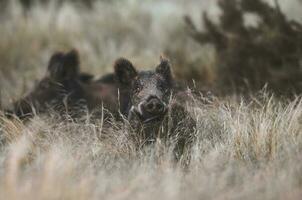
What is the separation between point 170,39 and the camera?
1563 cm

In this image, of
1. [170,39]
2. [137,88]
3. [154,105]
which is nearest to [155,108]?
[154,105]

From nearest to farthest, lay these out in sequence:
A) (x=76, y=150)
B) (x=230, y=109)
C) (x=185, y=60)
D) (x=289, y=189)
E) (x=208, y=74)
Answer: (x=289, y=189) → (x=76, y=150) → (x=230, y=109) → (x=208, y=74) → (x=185, y=60)

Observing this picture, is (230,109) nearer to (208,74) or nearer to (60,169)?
(60,169)

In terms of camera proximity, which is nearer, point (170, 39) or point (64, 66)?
point (64, 66)

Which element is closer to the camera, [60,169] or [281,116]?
[60,169]

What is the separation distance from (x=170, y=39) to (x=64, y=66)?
192 inches

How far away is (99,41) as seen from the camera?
15836 mm

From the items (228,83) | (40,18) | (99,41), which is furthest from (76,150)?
(40,18)

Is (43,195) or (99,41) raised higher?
(43,195)

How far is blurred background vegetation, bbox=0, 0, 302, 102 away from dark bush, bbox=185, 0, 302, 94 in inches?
0.5

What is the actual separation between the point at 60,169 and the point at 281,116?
2528 millimetres

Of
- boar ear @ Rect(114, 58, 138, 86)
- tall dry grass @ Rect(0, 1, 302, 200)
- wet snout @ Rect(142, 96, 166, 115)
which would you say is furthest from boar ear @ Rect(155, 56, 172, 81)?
wet snout @ Rect(142, 96, 166, 115)

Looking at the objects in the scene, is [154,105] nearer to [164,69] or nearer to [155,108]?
[155,108]

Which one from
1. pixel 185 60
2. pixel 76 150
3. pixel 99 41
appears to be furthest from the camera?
pixel 99 41
